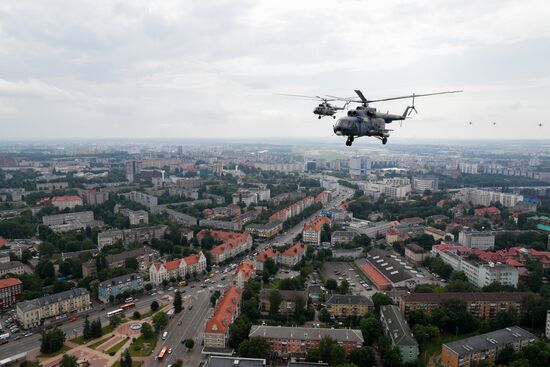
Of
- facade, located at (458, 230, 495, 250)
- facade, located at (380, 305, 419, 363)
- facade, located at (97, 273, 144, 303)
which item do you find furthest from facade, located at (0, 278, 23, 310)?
facade, located at (458, 230, 495, 250)

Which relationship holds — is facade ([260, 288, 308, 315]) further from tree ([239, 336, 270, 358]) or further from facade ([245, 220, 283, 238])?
facade ([245, 220, 283, 238])

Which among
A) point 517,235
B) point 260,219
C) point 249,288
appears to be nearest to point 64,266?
point 249,288

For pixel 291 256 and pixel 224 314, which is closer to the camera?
pixel 224 314

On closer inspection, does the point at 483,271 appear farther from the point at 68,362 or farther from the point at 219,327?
the point at 68,362

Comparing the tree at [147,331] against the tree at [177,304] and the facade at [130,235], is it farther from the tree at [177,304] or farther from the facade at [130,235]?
the facade at [130,235]

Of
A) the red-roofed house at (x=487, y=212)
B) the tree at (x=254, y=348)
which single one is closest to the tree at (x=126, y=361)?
the tree at (x=254, y=348)

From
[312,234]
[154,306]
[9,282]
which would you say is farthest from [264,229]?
[9,282]

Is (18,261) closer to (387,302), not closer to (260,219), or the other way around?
(260,219)

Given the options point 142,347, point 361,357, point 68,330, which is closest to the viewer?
point 361,357
